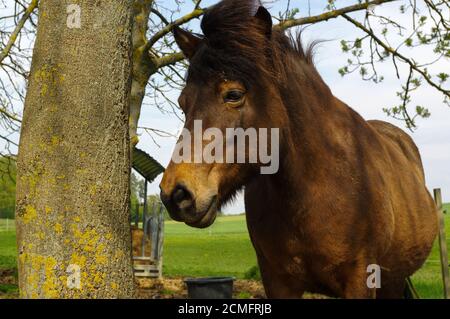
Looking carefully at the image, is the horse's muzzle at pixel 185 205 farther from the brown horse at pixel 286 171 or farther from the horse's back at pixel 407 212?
the horse's back at pixel 407 212

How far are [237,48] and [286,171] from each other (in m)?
0.87

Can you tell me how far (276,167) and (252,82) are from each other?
1.98ft

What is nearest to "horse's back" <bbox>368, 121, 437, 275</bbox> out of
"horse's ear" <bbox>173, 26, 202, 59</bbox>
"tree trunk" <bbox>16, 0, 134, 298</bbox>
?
"horse's ear" <bbox>173, 26, 202, 59</bbox>

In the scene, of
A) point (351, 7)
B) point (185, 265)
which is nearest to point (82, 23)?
point (351, 7)

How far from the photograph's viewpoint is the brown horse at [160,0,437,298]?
288 centimetres

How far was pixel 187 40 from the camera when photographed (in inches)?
135

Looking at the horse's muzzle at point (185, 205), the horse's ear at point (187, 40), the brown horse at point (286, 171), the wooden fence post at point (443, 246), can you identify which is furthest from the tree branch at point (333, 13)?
the horse's muzzle at point (185, 205)

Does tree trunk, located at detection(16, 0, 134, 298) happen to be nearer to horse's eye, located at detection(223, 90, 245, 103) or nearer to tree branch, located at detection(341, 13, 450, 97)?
horse's eye, located at detection(223, 90, 245, 103)

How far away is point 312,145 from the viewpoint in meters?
3.41

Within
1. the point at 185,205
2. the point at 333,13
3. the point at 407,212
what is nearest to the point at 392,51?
the point at 333,13

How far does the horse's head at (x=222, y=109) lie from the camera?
8.71 ft

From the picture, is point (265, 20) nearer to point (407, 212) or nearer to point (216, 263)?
point (407, 212)
